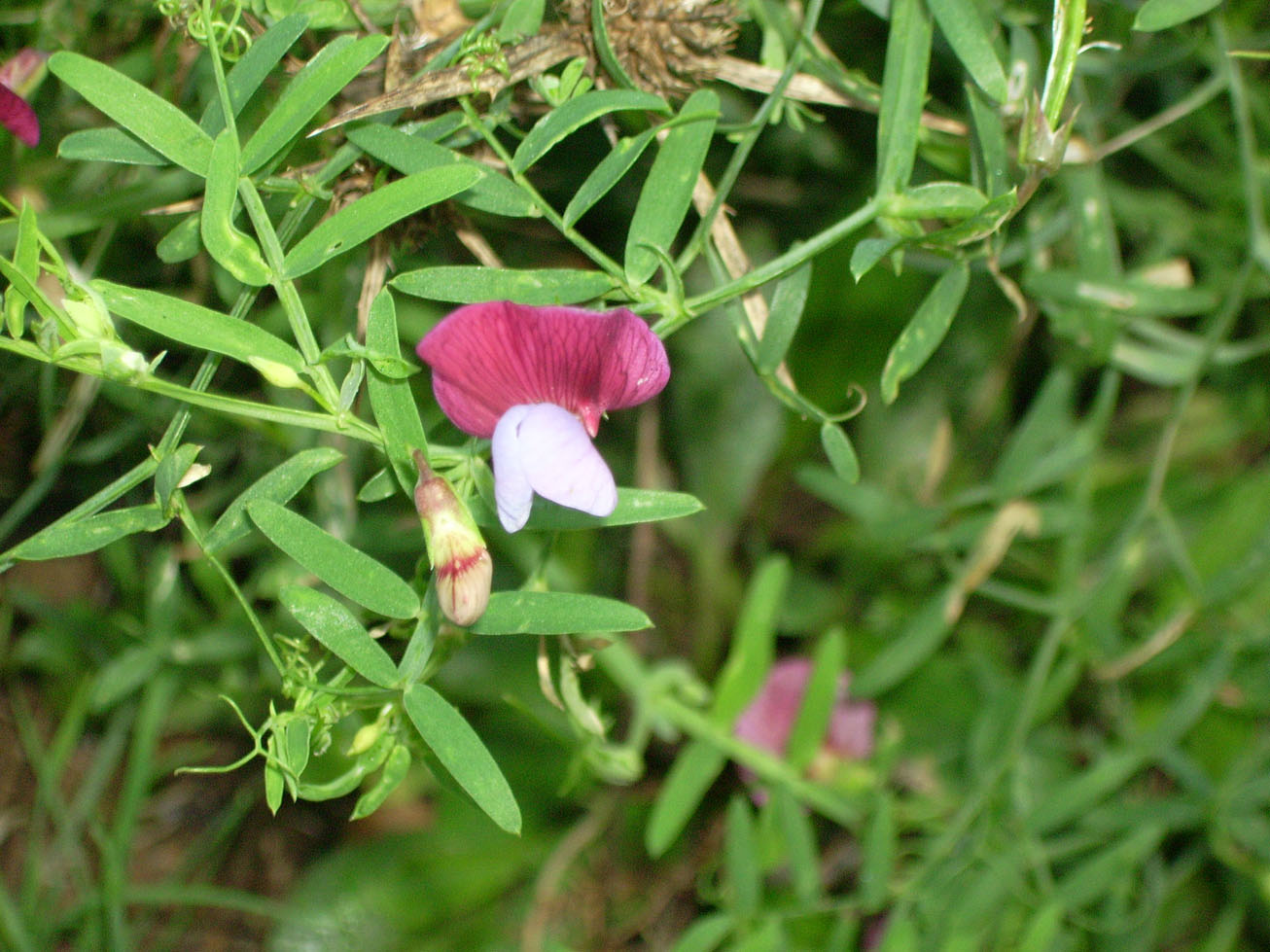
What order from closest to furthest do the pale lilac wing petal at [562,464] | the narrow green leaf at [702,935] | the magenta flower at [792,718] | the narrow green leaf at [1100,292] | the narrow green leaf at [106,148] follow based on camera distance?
1. the pale lilac wing petal at [562,464]
2. the narrow green leaf at [106,148]
3. the narrow green leaf at [1100,292]
4. the narrow green leaf at [702,935]
5. the magenta flower at [792,718]

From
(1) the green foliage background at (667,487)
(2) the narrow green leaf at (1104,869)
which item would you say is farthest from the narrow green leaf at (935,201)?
(2) the narrow green leaf at (1104,869)

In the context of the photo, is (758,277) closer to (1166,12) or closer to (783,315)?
(783,315)

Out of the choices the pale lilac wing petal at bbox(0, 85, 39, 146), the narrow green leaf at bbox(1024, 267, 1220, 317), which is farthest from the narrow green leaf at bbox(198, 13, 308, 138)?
the narrow green leaf at bbox(1024, 267, 1220, 317)

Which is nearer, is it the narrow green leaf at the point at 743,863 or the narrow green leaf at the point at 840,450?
the narrow green leaf at the point at 840,450

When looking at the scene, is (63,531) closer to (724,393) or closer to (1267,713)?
(724,393)

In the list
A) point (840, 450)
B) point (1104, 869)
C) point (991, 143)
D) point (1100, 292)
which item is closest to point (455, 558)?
point (840, 450)

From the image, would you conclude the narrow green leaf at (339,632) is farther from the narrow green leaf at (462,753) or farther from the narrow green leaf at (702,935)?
the narrow green leaf at (702,935)

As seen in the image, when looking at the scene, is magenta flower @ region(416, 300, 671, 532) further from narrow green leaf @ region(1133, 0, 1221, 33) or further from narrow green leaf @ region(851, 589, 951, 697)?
narrow green leaf @ region(851, 589, 951, 697)
